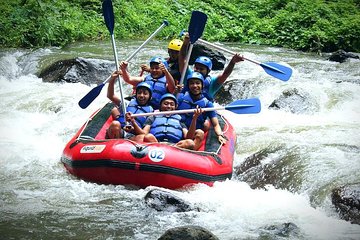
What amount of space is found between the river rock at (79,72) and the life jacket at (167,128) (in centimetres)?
378

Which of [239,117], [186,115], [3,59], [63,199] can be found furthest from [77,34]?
[63,199]

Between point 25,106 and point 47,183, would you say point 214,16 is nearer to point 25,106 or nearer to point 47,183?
point 25,106

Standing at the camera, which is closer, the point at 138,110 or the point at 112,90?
the point at 138,110

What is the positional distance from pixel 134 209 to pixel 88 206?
1.32 ft

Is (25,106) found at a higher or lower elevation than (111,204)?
lower

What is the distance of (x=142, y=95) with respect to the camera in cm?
595

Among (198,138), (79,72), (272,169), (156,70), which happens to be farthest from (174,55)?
(79,72)

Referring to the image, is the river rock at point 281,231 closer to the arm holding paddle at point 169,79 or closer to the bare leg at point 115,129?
the bare leg at point 115,129

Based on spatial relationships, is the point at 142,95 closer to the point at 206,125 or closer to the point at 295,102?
the point at 206,125

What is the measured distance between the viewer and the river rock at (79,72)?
30.7ft

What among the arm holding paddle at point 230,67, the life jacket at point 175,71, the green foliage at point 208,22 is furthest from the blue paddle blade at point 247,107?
the green foliage at point 208,22

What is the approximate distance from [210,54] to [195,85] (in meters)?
4.02

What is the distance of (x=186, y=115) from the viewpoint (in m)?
6.12

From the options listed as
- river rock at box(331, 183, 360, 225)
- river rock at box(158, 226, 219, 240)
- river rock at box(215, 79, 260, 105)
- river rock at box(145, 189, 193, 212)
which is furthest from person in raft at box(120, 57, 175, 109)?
river rock at box(158, 226, 219, 240)
